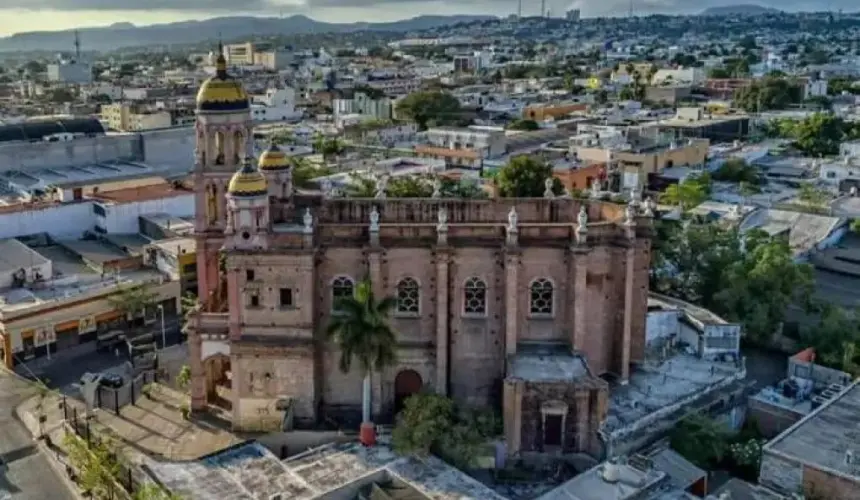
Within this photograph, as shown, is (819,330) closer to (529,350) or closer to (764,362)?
(764,362)

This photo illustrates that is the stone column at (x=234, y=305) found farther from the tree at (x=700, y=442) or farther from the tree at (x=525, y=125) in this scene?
the tree at (x=525, y=125)

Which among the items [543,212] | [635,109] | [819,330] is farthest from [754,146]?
[543,212]

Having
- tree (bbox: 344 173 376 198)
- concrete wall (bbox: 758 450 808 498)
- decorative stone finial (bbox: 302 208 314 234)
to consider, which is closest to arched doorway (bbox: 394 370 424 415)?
decorative stone finial (bbox: 302 208 314 234)

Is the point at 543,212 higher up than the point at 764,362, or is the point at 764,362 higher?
the point at 543,212

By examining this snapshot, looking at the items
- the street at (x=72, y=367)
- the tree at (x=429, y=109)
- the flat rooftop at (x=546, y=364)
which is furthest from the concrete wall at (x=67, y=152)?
the flat rooftop at (x=546, y=364)

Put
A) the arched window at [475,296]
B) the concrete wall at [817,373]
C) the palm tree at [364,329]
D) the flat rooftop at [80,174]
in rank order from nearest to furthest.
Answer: the palm tree at [364,329] → the arched window at [475,296] → the concrete wall at [817,373] → the flat rooftop at [80,174]

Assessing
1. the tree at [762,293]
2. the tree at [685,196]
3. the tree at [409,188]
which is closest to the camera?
the tree at [762,293]

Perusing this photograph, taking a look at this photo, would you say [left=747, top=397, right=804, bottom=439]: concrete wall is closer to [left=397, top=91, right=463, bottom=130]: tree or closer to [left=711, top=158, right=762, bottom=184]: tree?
[left=711, top=158, right=762, bottom=184]: tree
